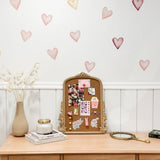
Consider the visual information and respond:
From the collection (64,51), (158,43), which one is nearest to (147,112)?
(158,43)

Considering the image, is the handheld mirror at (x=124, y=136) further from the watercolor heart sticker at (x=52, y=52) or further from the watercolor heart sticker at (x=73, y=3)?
the watercolor heart sticker at (x=73, y=3)

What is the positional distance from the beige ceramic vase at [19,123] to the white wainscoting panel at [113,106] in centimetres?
12

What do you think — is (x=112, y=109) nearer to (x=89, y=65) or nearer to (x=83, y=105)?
(x=83, y=105)

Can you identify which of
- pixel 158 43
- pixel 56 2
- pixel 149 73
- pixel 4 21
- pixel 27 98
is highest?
pixel 56 2

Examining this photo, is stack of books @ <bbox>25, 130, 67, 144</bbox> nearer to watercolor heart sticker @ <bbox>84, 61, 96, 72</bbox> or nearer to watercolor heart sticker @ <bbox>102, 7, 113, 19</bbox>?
watercolor heart sticker @ <bbox>84, 61, 96, 72</bbox>

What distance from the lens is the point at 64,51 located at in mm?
1780

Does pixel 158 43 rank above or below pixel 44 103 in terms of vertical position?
above

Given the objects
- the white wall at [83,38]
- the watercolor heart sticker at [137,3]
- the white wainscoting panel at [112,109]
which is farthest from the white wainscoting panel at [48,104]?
the watercolor heart sticker at [137,3]

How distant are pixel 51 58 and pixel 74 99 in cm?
37

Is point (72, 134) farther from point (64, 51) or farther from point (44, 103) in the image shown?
point (64, 51)

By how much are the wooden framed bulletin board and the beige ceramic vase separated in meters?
0.27

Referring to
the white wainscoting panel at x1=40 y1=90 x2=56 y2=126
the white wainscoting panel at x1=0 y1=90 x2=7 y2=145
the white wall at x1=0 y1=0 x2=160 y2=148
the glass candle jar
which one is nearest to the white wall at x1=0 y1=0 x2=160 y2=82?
the white wall at x1=0 y1=0 x2=160 y2=148

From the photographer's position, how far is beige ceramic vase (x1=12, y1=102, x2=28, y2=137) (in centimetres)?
164

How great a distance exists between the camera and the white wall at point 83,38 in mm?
1751
